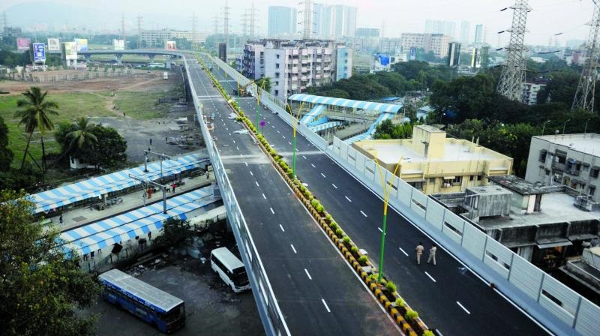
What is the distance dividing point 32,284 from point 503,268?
22.1 metres

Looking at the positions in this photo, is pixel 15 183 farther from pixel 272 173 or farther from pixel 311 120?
pixel 311 120

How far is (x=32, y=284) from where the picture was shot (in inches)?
704

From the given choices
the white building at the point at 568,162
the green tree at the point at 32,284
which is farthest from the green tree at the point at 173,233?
the white building at the point at 568,162

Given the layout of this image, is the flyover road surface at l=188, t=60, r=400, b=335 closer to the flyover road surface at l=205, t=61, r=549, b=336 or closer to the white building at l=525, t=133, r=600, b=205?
the flyover road surface at l=205, t=61, r=549, b=336

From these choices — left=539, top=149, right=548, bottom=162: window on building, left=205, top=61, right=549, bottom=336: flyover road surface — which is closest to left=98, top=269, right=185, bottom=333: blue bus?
left=205, top=61, right=549, bottom=336: flyover road surface

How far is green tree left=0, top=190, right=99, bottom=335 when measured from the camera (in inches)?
696

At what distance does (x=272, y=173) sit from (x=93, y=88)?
123879mm

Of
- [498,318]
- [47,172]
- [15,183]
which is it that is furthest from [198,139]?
[498,318]

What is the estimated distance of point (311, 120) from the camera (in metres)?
90.1

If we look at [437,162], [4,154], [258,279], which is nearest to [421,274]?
[258,279]

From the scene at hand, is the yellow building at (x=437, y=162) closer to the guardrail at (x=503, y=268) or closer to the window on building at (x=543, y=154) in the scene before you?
the window on building at (x=543, y=154)

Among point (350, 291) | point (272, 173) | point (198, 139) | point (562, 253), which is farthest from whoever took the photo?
point (198, 139)

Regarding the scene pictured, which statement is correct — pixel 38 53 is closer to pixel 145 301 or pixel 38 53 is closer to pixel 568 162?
pixel 145 301

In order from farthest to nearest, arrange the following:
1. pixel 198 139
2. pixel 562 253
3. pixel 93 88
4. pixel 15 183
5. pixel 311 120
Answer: pixel 93 88
pixel 311 120
pixel 198 139
pixel 15 183
pixel 562 253
